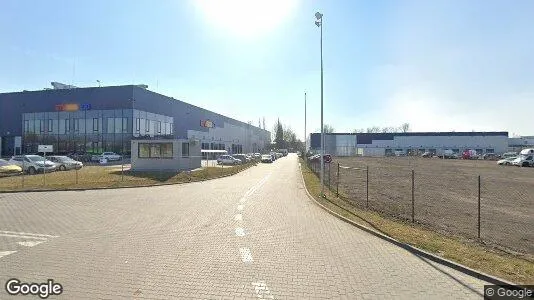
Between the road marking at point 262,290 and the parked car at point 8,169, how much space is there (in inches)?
1230

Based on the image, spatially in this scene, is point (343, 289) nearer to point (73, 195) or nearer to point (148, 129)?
point (73, 195)

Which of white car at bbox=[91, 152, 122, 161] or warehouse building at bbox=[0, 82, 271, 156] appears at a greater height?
warehouse building at bbox=[0, 82, 271, 156]

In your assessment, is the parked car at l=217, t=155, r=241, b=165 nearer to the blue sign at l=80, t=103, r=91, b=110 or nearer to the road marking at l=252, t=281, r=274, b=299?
the blue sign at l=80, t=103, r=91, b=110

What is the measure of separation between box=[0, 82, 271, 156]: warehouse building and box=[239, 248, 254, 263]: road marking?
170ft

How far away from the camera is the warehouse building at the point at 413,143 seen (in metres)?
114

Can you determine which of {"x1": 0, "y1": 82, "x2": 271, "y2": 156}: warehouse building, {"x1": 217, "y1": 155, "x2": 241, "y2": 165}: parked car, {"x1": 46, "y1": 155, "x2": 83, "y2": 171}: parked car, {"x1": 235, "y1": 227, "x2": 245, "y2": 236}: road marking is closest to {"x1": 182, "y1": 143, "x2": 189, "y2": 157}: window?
{"x1": 46, "y1": 155, "x2": 83, "y2": 171}: parked car

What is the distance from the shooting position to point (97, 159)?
54.0 m

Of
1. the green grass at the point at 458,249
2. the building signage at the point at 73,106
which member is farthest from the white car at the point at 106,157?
the green grass at the point at 458,249

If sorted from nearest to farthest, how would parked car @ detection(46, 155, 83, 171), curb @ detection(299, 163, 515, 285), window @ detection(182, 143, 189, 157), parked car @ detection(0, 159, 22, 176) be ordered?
curb @ detection(299, 163, 515, 285) < parked car @ detection(0, 159, 22, 176) < parked car @ detection(46, 155, 83, 171) < window @ detection(182, 143, 189, 157)

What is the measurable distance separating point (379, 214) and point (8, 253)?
10.7m

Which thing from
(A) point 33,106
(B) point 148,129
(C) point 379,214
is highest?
(A) point 33,106

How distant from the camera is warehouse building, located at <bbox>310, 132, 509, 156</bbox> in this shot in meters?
114

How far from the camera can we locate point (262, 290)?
5.68 m

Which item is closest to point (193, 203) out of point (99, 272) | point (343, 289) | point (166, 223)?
point (166, 223)
